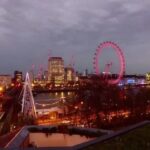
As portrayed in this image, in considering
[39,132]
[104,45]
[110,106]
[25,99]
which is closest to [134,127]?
[39,132]

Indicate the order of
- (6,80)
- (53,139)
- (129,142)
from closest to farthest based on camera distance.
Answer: (129,142) < (53,139) < (6,80)

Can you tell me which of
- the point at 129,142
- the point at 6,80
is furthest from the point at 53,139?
the point at 6,80

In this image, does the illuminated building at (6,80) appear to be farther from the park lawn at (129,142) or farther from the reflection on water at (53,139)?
the park lawn at (129,142)

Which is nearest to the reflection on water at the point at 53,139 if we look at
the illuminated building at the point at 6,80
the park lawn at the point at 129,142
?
the park lawn at the point at 129,142

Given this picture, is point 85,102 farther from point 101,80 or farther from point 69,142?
point 69,142

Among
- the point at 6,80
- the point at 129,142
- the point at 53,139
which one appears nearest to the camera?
the point at 129,142

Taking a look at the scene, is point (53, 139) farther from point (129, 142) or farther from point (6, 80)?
point (6, 80)
